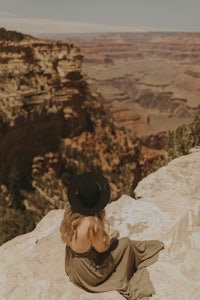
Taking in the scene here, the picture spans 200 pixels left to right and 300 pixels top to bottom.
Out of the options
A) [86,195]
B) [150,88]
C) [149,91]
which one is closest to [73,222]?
[86,195]

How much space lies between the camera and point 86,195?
4305 millimetres

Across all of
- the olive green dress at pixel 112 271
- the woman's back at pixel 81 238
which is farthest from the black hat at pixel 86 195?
the olive green dress at pixel 112 271

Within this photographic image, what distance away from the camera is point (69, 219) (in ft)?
14.6

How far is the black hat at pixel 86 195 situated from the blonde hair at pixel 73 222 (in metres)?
0.08

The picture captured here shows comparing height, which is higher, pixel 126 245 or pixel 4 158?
pixel 126 245

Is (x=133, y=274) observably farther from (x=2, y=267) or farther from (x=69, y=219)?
(x=2, y=267)

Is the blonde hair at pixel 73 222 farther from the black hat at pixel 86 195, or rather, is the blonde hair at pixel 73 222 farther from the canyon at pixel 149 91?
the canyon at pixel 149 91

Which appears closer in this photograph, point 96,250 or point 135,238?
point 96,250

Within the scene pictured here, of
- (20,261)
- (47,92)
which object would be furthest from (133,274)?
(47,92)

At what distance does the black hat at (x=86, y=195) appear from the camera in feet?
14.1

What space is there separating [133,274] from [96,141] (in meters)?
24.1

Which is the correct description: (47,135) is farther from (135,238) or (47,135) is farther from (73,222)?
(73,222)

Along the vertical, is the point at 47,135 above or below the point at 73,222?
below

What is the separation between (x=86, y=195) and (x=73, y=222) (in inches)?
14.0
